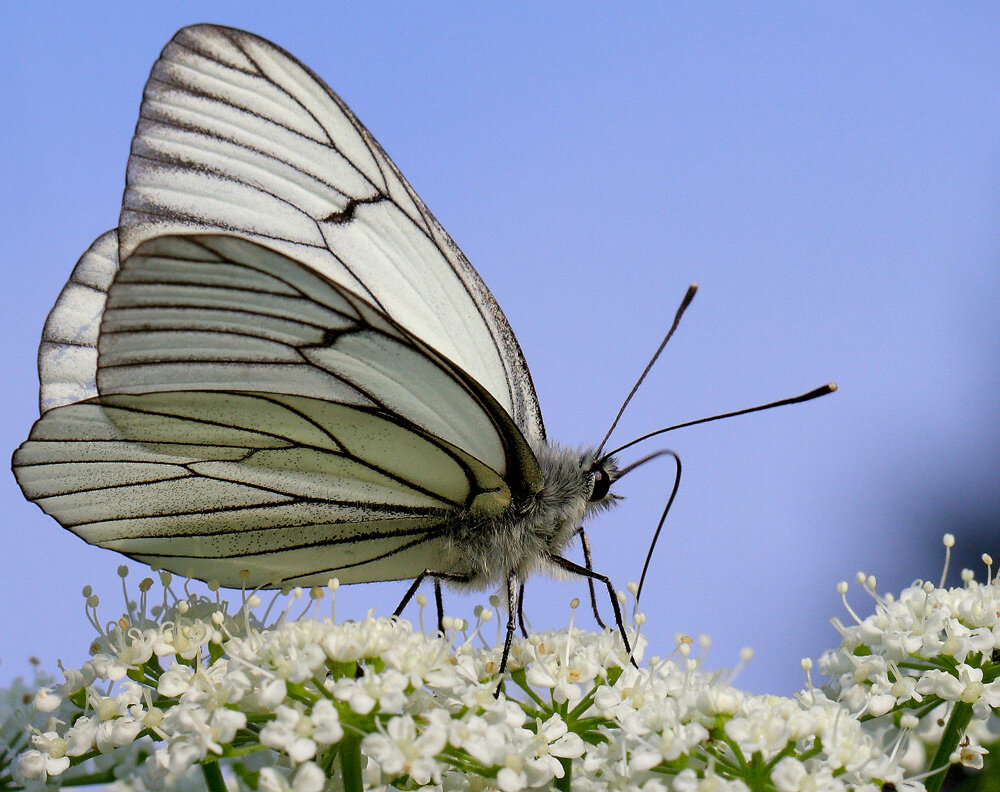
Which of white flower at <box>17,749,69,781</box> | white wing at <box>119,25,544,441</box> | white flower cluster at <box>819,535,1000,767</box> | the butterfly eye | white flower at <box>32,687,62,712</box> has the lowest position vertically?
white flower at <box>17,749,69,781</box>

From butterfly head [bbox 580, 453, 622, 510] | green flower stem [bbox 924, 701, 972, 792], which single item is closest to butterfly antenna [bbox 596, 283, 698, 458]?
butterfly head [bbox 580, 453, 622, 510]

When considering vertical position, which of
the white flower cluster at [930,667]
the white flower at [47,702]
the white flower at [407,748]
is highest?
the white flower cluster at [930,667]

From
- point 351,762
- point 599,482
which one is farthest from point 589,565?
point 351,762

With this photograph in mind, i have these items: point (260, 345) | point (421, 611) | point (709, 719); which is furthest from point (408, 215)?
point (709, 719)

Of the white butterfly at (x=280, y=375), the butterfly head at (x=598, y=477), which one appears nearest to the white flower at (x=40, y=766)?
the white butterfly at (x=280, y=375)

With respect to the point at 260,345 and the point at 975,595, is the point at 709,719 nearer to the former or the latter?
the point at 975,595

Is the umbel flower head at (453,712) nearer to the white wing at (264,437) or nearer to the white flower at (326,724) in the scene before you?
the white flower at (326,724)

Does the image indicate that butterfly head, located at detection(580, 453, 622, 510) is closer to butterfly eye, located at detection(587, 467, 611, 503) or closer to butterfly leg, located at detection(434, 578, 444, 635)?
butterfly eye, located at detection(587, 467, 611, 503)
